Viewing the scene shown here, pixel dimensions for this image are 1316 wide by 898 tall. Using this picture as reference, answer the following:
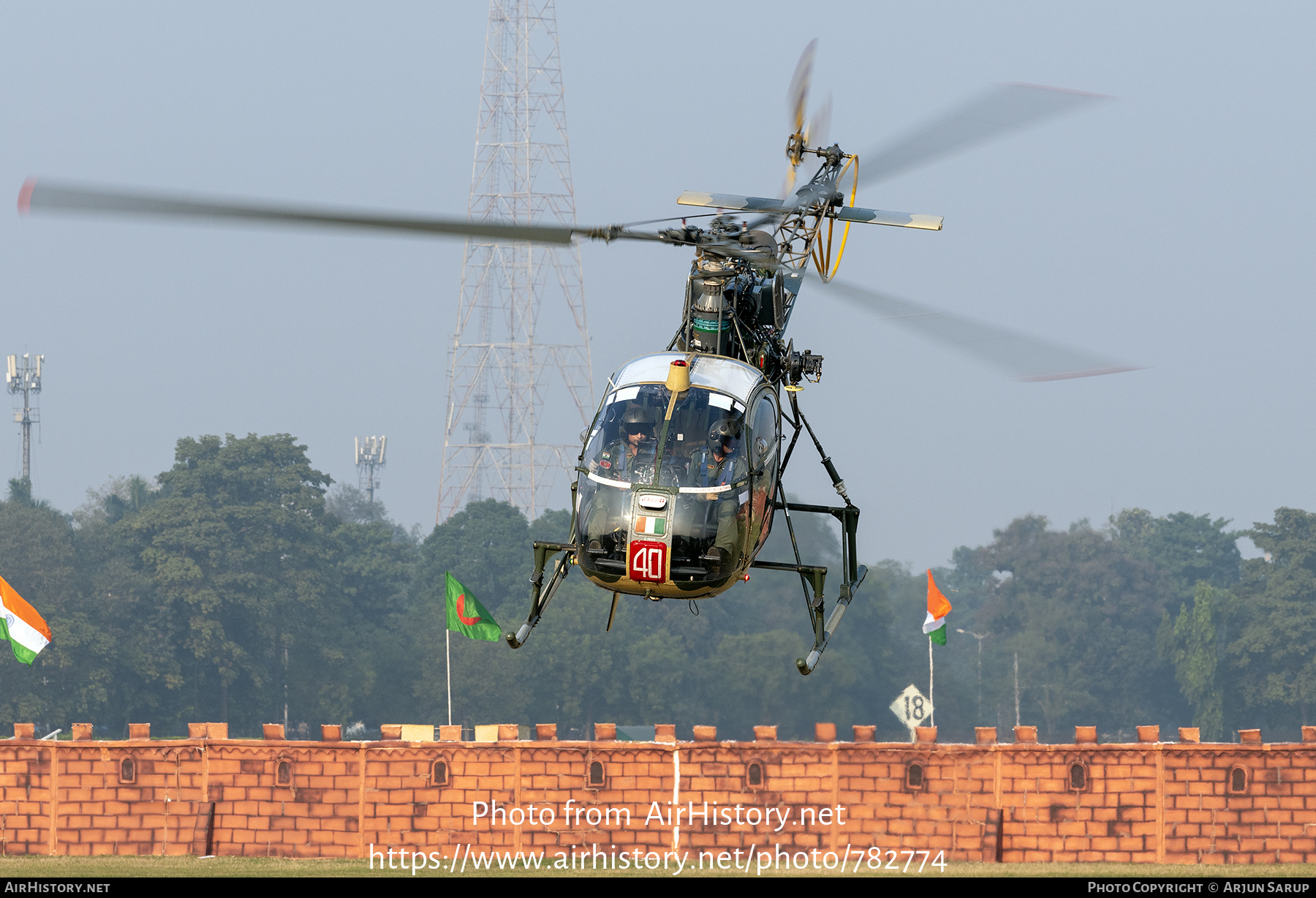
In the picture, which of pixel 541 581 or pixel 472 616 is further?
pixel 472 616

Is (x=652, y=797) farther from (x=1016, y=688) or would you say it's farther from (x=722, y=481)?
(x=1016, y=688)

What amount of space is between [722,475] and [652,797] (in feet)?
108

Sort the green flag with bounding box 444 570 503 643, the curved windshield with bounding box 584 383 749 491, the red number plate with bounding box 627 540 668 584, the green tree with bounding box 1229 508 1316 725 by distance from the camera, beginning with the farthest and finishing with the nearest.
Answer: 1. the green tree with bounding box 1229 508 1316 725
2. the green flag with bounding box 444 570 503 643
3. the curved windshield with bounding box 584 383 749 491
4. the red number plate with bounding box 627 540 668 584

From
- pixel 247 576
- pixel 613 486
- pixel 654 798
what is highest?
pixel 247 576

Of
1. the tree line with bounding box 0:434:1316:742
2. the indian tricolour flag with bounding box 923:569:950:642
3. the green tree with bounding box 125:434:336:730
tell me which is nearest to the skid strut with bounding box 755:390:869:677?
the indian tricolour flag with bounding box 923:569:950:642

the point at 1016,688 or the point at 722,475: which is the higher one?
the point at 1016,688

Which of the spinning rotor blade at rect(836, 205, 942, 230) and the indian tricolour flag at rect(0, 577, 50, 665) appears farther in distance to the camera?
the indian tricolour flag at rect(0, 577, 50, 665)

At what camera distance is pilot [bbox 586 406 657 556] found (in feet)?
58.1

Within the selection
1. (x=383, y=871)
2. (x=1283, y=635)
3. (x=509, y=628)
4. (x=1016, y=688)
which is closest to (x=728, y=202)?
(x=383, y=871)

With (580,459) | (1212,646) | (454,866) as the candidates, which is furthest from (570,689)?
(580,459)

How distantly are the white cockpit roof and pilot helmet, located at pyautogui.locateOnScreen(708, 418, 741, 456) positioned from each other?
0.39m

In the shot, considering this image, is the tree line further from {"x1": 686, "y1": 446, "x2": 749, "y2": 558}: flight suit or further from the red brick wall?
{"x1": 686, "y1": 446, "x2": 749, "y2": 558}: flight suit

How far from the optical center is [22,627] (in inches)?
1906

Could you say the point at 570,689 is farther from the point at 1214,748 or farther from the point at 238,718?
the point at 1214,748
